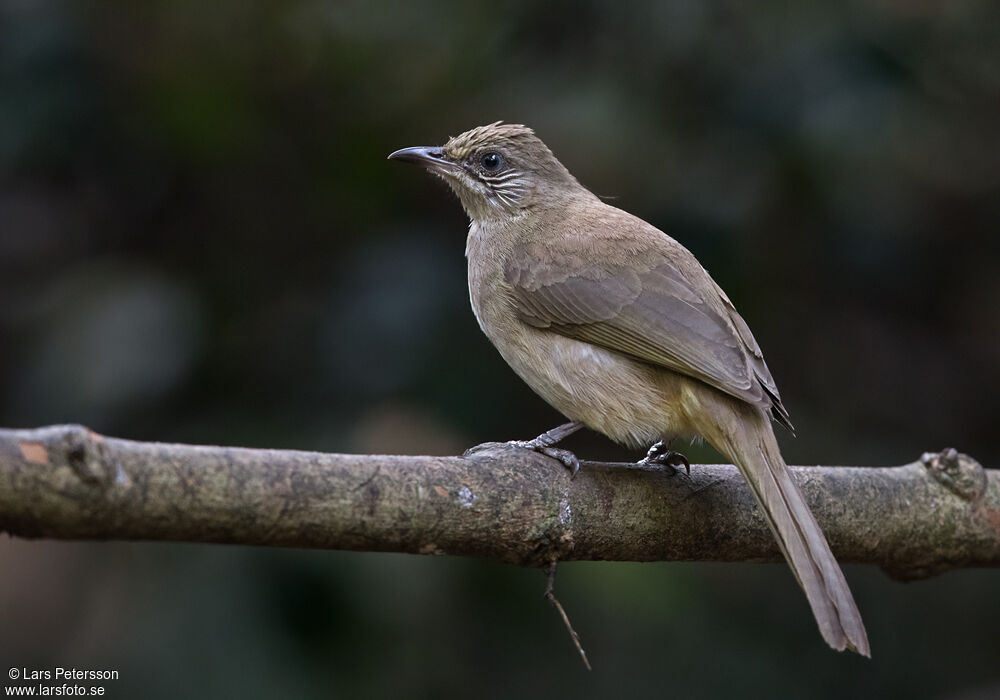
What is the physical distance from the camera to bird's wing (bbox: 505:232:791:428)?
3.58m

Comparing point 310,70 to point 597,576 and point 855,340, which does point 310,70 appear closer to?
point 597,576

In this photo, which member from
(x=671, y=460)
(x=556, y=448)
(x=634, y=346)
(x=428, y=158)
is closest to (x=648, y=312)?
(x=634, y=346)

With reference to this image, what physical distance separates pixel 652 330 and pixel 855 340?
2.35 metres

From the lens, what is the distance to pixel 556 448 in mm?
3479

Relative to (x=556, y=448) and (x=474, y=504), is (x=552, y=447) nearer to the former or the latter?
(x=556, y=448)

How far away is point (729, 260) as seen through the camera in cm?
475

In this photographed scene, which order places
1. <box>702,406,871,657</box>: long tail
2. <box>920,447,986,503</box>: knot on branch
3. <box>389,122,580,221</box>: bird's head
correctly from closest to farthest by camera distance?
<box>702,406,871,657</box>: long tail → <box>920,447,986,503</box>: knot on branch → <box>389,122,580,221</box>: bird's head

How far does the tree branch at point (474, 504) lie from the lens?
2.39 metres

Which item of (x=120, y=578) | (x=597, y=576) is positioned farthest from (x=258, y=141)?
(x=597, y=576)

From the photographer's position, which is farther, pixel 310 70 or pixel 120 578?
pixel 310 70

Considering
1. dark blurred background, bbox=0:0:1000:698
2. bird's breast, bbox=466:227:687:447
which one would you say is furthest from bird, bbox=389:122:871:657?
dark blurred background, bbox=0:0:1000:698

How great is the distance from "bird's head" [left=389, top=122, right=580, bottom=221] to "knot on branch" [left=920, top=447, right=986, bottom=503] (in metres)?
1.78

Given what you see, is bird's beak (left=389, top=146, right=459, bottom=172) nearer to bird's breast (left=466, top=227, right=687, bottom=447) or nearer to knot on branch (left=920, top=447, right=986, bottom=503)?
bird's breast (left=466, top=227, right=687, bottom=447)

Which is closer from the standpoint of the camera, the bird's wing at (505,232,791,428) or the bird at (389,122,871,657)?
the bird at (389,122,871,657)
